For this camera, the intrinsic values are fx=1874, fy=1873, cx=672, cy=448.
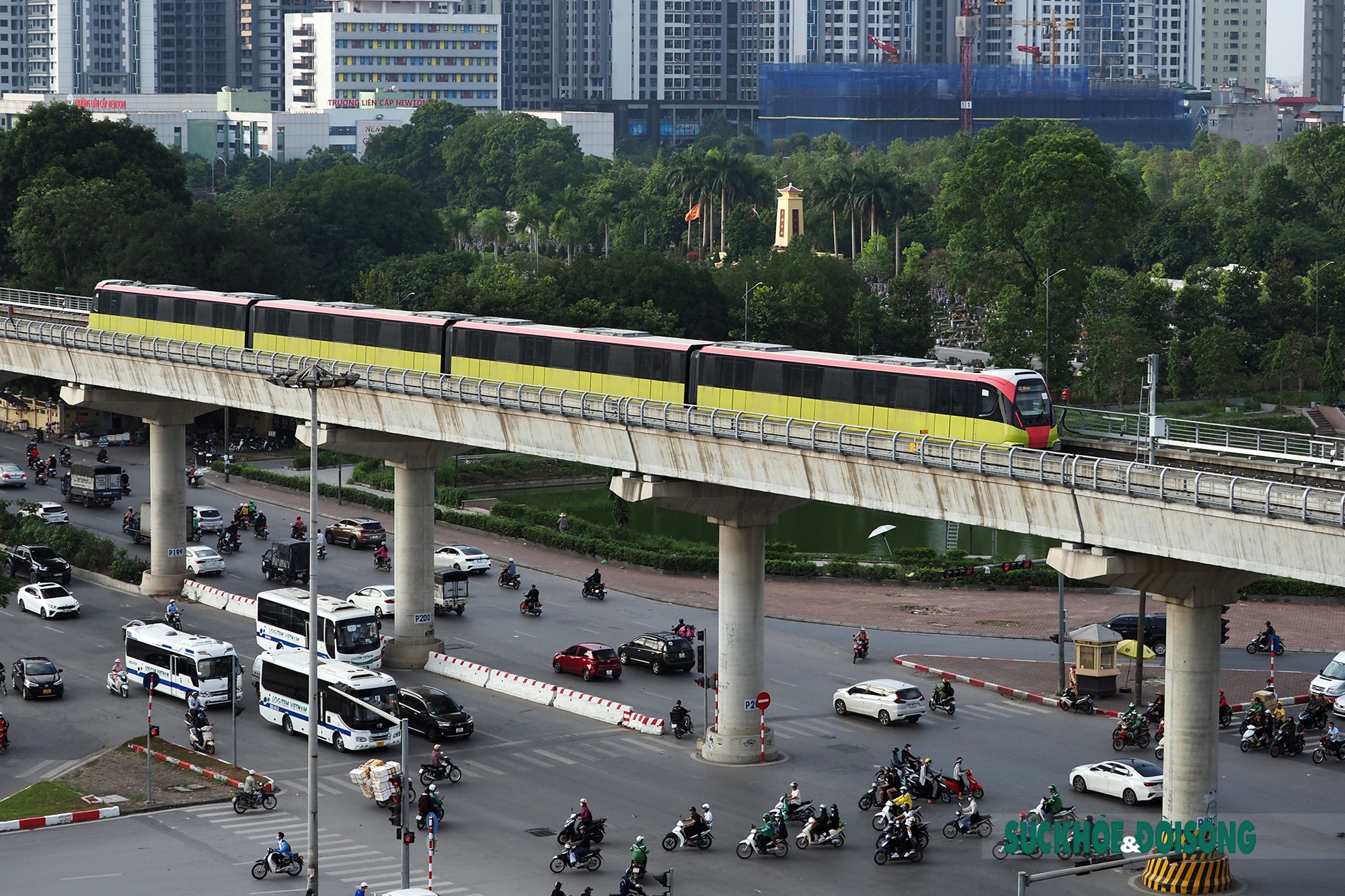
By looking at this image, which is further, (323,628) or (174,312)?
(174,312)

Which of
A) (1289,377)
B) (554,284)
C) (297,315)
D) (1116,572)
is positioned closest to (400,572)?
(297,315)

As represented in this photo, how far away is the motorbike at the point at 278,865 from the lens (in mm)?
48875

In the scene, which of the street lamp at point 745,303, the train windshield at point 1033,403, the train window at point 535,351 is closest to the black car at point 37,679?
the train window at point 535,351

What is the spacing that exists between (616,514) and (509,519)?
584cm

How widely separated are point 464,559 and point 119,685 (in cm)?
Answer: 2442

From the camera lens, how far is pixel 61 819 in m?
53.8

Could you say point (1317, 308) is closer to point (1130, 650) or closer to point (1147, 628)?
point (1147, 628)

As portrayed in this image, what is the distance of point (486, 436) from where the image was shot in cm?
6744

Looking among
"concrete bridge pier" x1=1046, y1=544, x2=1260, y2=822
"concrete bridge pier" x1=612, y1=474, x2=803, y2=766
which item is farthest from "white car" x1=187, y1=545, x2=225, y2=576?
"concrete bridge pier" x1=1046, y1=544, x2=1260, y2=822

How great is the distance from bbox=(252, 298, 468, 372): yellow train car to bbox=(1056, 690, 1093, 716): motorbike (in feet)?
86.6

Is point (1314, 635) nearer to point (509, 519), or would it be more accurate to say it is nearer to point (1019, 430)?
point (1019, 430)

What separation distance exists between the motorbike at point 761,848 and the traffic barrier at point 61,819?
60.3 ft

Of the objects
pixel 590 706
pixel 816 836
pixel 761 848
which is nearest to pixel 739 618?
pixel 590 706

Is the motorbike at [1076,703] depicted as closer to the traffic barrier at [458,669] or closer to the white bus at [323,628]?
the traffic barrier at [458,669]
